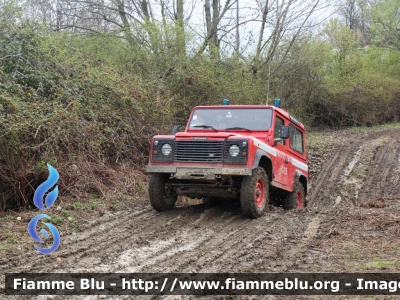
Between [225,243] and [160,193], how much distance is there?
2.13 m

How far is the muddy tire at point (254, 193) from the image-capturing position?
7.63 m

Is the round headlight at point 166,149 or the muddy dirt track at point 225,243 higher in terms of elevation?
the round headlight at point 166,149

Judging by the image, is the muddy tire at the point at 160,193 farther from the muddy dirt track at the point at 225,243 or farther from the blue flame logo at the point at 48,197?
the blue flame logo at the point at 48,197

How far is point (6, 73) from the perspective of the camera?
9516mm

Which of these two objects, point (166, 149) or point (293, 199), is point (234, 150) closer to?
point (166, 149)

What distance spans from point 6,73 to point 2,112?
165 centimetres

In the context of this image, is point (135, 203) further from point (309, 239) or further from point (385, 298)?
point (385, 298)

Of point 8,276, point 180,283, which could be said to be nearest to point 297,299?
point 180,283

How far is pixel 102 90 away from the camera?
11.3m

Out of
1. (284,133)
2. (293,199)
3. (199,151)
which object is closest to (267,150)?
(284,133)

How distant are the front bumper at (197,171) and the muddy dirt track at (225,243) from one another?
0.72 m

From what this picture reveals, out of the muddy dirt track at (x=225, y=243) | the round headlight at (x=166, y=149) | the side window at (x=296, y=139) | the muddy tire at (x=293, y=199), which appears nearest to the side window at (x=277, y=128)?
the side window at (x=296, y=139)

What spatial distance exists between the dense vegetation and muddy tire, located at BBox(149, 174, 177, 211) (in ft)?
4.82

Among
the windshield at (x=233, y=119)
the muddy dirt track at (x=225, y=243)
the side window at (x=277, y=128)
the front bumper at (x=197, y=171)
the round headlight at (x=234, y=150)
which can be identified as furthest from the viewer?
the side window at (x=277, y=128)
